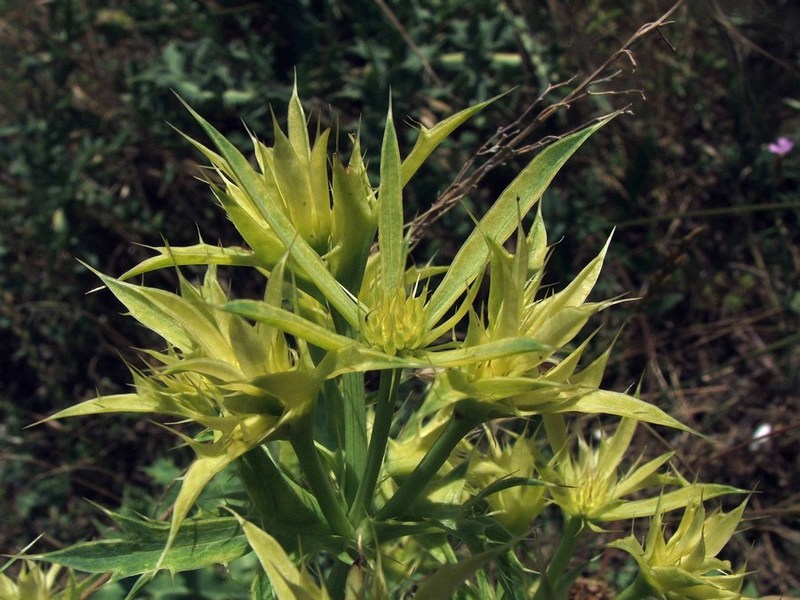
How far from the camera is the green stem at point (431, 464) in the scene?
103cm

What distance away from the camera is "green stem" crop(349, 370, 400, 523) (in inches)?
41.1

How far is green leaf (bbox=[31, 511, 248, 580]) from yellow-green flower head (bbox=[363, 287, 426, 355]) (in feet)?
1.22

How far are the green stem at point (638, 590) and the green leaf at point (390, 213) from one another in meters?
0.66

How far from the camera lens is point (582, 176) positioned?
3.47 meters

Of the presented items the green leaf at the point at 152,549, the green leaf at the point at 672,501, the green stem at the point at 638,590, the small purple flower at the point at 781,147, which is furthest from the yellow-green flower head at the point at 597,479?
the small purple flower at the point at 781,147

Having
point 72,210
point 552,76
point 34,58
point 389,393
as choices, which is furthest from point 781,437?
point 34,58

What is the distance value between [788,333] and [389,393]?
2.67 m

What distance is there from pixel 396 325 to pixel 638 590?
65cm

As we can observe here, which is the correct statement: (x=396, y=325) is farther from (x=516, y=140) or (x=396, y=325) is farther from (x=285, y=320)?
(x=516, y=140)

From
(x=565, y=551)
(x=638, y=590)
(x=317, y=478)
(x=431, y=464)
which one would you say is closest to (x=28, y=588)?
(x=317, y=478)

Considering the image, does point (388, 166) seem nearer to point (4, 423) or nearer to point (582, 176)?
point (582, 176)

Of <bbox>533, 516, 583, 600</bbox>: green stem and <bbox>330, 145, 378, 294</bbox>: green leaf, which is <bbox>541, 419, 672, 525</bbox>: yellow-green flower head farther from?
<bbox>330, 145, 378, 294</bbox>: green leaf

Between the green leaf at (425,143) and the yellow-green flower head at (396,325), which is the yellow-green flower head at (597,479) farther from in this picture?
the green leaf at (425,143)

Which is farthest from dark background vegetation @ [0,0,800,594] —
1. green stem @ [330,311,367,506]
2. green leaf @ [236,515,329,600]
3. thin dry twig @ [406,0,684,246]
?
green leaf @ [236,515,329,600]
